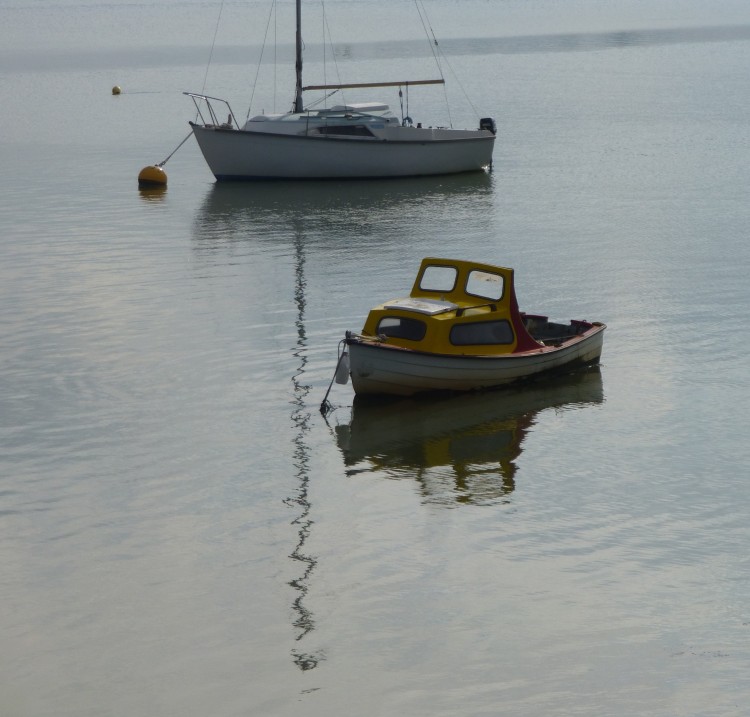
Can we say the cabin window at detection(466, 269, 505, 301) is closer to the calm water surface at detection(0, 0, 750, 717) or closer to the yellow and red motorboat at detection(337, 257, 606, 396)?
the yellow and red motorboat at detection(337, 257, 606, 396)

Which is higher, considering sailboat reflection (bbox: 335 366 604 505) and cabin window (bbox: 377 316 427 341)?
cabin window (bbox: 377 316 427 341)

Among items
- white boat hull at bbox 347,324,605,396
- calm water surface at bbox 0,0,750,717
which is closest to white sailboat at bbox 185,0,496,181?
calm water surface at bbox 0,0,750,717

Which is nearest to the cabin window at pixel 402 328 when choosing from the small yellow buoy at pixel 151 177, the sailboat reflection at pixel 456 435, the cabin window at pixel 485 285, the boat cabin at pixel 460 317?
the boat cabin at pixel 460 317

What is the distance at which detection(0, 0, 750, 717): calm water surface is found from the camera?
44.3 feet

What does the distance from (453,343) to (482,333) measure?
68 centimetres

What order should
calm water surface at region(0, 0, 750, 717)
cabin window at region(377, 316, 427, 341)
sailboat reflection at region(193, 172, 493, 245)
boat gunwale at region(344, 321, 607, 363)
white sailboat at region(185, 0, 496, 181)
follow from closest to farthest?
calm water surface at region(0, 0, 750, 717) < boat gunwale at region(344, 321, 607, 363) < cabin window at region(377, 316, 427, 341) < sailboat reflection at region(193, 172, 493, 245) < white sailboat at region(185, 0, 496, 181)

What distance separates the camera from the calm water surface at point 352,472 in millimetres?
13516

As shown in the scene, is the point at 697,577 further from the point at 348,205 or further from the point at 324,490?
the point at 348,205

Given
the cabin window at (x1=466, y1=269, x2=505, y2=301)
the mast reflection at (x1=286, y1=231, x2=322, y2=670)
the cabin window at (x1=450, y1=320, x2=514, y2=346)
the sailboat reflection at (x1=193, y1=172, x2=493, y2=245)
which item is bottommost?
the mast reflection at (x1=286, y1=231, x2=322, y2=670)

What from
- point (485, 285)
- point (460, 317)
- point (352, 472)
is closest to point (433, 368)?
point (460, 317)

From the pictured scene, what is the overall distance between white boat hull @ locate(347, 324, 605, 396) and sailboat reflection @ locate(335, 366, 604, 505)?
277 mm

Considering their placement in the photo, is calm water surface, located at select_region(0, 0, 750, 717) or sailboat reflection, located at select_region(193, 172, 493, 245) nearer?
calm water surface, located at select_region(0, 0, 750, 717)

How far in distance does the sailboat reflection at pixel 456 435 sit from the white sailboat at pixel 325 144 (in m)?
24.1

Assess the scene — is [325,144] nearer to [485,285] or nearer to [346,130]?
[346,130]
